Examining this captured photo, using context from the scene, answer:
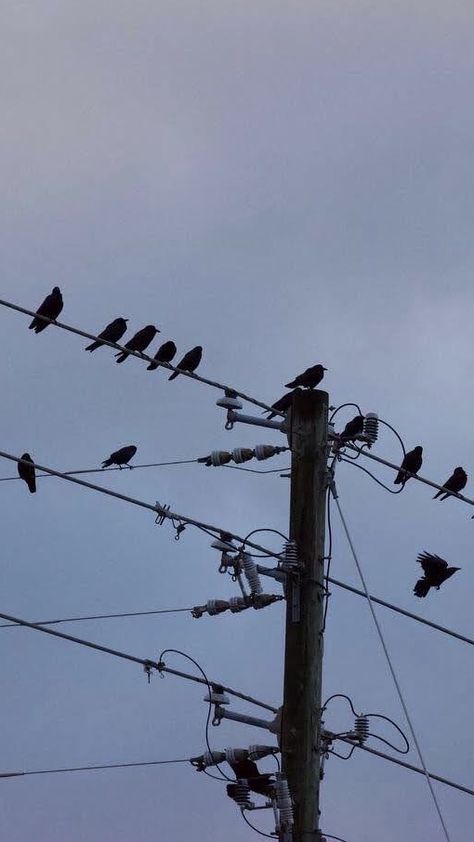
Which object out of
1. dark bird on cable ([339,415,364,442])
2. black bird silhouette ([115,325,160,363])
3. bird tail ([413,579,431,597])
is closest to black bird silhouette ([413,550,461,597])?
bird tail ([413,579,431,597])

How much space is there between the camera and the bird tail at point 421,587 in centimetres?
1366

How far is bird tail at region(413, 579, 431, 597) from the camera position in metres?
13.7

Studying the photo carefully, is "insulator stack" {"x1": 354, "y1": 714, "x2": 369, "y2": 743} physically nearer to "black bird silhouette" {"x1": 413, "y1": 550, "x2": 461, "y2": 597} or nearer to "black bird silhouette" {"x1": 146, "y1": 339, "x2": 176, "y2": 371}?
"black bird silhouette" {"x1": 413, "y1": 550, "x2": 461, "y2": 597}

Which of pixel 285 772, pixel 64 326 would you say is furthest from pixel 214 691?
pixel 64 326

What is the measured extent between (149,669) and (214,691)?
65 cm

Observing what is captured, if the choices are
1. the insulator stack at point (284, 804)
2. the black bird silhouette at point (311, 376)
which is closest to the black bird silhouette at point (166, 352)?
the black bird silhouette at point (311, 376)

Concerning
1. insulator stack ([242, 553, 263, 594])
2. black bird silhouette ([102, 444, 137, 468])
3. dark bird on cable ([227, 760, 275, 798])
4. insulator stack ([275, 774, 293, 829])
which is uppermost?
black bird silhouette ([102, 444, 137, 468])

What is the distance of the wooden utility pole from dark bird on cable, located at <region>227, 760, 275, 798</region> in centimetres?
26

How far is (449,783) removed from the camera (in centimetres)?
1172

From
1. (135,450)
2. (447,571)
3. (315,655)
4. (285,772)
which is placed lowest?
(285,772)

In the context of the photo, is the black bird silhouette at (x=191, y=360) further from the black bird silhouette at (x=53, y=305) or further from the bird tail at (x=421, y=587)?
the bird tail at (x=421, y=587)

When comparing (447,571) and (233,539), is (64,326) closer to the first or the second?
(233,539)

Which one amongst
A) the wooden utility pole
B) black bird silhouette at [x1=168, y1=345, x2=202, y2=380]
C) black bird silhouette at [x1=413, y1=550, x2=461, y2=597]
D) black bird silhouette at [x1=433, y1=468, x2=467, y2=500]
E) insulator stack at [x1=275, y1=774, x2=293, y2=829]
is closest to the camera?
insulator stack at [x1=275, y1=774, x2=293, y2=829]

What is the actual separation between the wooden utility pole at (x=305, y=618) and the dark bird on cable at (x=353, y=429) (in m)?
0.38
